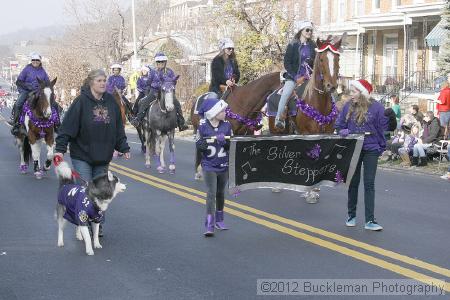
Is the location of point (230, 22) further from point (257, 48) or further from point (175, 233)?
point (175, 233)

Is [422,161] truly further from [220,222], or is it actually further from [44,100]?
[44,100]

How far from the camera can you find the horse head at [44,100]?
48.4ft

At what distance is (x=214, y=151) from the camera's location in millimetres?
9062

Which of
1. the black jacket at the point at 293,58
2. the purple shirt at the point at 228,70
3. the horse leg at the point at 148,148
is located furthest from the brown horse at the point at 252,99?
the horse leg at the point at 148,148

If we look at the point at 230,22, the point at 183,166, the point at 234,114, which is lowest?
the point at 183,166

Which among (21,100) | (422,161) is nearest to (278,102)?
(422,161)

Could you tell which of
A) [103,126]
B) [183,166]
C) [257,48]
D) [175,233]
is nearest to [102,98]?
[103,126]

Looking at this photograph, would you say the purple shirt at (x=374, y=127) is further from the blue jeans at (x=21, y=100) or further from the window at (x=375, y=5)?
the window at (x=375, y=5)

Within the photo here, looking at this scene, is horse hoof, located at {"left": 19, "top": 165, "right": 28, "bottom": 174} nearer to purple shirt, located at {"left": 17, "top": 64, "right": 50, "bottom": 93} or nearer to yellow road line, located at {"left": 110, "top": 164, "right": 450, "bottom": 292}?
purple shirt, located at {"left": 17, "top": 64, "right": 50, "bottom": 93}

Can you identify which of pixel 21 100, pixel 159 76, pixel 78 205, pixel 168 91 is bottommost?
pixel 78 205

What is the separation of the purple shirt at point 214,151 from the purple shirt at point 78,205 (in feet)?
5.16

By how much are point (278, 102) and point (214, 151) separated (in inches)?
147

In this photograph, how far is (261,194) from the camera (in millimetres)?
12680

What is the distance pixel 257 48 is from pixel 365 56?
9.17 meters
